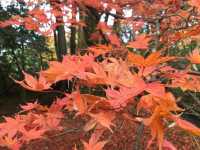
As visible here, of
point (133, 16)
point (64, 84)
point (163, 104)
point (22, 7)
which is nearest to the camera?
point (163, 104)

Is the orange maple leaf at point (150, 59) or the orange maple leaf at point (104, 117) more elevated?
the orange maple leaf at point (150, 59)

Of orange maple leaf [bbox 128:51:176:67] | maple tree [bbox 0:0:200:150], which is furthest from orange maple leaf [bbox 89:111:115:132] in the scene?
orange maple leaf [bbox 128:51:176:67]

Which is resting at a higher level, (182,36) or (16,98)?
(182,36)

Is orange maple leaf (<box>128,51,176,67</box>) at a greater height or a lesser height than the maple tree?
greater

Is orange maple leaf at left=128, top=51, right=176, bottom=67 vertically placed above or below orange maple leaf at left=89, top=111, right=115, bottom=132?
above

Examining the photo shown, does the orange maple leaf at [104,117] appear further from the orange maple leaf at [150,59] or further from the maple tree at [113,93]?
the orange maple leaf at [150,59]

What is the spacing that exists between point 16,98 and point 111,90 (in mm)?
7311

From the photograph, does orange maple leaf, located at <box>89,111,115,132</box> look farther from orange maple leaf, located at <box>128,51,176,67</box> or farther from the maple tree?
orange maple leaf, located at <box>128,51,176,67</box>

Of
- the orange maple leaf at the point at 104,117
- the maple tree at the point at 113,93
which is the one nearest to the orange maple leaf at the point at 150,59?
the maple tree at the point at 113,93

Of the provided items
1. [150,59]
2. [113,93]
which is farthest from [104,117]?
[150,59]

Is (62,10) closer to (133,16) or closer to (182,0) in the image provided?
(133,16)

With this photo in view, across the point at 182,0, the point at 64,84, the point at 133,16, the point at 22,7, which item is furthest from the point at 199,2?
the point at 22,7

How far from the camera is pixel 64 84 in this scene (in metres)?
6.86

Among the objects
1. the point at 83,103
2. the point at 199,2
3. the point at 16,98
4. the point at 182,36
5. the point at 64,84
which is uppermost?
the point at 199,2
